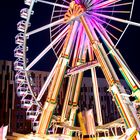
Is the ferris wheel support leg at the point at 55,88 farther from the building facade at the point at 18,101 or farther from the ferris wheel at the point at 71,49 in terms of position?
the building facade at the point at 18,101

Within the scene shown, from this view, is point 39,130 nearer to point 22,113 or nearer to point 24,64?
point 24,64

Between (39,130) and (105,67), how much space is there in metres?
6.21

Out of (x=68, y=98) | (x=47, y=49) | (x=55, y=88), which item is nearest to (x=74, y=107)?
(x=68, y=98)

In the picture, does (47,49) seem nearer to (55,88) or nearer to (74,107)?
(55,88)

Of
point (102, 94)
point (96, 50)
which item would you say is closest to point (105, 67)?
point (96, 50)

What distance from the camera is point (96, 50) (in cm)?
1953

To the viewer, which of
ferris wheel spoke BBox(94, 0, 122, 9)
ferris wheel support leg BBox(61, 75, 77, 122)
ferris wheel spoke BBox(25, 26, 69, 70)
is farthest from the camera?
ferris wheel support leg BBox(61, 75, 77, 122)

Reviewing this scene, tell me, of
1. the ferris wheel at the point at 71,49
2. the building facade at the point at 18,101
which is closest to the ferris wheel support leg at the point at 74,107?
the ferris wheel at the point at 71,49

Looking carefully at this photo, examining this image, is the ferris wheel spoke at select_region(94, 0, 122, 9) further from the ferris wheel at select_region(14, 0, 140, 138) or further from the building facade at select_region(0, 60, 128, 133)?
the building facade at select_region(0, 60, 128, 133)

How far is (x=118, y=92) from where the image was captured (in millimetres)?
17328

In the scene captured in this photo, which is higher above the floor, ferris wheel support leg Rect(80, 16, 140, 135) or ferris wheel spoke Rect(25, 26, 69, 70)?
ferris wheel spoke Rect(25, 26, 69, 70)

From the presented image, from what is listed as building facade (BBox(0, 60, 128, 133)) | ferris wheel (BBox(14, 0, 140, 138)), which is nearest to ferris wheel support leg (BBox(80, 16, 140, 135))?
ferris wheel (BBox(14, 0, 140, 138))

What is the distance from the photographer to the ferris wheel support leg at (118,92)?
16.2 metres

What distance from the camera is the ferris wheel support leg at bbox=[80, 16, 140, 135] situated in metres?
16.2
